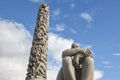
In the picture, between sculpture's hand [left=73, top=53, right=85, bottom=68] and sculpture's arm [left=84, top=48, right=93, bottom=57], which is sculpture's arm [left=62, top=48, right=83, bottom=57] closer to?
sculpture's hand [left=73, top=53, right=85, bottom=68]

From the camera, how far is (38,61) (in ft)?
45.7

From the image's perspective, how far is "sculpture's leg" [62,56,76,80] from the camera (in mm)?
9211

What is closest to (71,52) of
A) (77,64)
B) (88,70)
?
(77,64)

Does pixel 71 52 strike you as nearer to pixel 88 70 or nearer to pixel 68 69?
pixel 68 69

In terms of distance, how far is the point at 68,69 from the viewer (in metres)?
9.23

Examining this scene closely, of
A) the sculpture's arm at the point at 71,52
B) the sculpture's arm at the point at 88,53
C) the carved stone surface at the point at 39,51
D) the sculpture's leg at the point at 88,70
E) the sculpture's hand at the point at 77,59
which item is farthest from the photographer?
the carved stone surface at the point at 39,51

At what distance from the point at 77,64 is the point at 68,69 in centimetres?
38

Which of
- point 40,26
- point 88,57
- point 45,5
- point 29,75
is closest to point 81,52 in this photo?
point 88,57

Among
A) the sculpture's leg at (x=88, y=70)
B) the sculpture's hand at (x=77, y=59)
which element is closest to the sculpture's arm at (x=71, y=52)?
the sculpture's hand at (x=77, y=59)

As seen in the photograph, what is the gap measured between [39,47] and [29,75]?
1566 millimetres

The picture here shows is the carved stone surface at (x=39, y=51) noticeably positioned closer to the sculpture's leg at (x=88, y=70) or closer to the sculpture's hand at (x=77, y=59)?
the sculpture's hand at (x=77, y=59)

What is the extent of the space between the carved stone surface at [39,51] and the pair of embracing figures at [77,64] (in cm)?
406

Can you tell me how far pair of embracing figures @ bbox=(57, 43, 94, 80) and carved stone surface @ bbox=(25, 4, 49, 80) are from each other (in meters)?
4.06

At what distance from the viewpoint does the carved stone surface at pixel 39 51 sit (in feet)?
44.5
